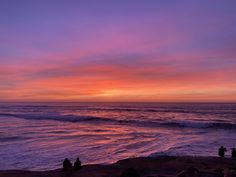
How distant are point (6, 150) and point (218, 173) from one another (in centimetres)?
1285

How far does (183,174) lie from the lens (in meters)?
10.2

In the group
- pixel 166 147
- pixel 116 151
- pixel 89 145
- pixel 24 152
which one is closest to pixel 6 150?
pixel 24 152

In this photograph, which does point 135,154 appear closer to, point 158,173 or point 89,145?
point 89,145

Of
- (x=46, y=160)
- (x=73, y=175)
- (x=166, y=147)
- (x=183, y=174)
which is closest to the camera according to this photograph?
(x=183, y=174)

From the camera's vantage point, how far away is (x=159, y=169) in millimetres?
12617

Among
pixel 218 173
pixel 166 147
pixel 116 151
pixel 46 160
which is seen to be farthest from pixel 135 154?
pixel 218 173

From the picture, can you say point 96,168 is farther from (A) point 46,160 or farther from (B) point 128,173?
(A) point 46,160

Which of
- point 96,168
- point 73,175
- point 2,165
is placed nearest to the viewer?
point 73,175

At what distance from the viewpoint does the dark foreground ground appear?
10781 millimetres

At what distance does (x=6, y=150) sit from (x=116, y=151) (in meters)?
6.58

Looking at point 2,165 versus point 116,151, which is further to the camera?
point 116,151

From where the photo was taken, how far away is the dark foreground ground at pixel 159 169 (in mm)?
10781

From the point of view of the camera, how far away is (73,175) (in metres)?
11.9

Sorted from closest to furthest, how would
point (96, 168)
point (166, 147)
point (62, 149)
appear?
point (96, 168) → point (62, 149) → point (166, 147)
